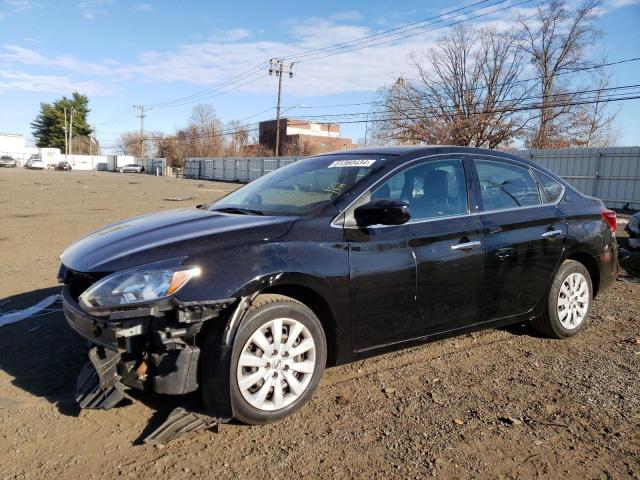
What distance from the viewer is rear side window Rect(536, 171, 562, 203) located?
182 inches

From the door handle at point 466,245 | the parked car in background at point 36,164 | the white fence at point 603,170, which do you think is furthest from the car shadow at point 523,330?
the parked car in background at point 36,164

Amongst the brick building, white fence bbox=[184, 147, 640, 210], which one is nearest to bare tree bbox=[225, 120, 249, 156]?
the brick building

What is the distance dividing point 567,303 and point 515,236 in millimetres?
1016

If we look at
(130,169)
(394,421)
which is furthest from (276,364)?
(130,169)

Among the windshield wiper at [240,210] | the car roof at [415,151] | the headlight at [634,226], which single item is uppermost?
the car roof at [415,151]

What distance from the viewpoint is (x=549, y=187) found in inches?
185

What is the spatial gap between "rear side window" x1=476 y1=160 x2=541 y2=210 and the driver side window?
9.6 inches

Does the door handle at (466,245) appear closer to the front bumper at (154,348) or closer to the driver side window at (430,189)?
the driver side window at (430,189)

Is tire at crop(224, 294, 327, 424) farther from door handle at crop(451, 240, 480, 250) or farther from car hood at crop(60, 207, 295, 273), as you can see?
door handle at crop(451, 240, 480, 250)

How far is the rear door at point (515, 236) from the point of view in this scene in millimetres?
4027

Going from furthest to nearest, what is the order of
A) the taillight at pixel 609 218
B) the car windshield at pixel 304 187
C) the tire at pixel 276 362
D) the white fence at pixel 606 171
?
1. the white fence at pixel 606 171
2. the taillight at pixel 609 218
3. the car windshield at pixel 304 187
4. the tire at pixel 276 362

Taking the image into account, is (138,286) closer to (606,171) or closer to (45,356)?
(45,356)

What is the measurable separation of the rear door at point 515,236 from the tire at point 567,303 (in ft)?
0.53

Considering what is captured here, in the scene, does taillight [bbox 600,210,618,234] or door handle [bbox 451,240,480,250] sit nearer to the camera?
door handle [bbox 451,240,480,250]
